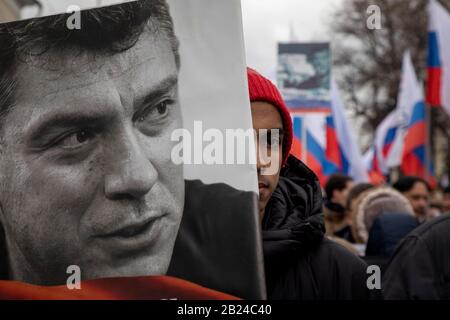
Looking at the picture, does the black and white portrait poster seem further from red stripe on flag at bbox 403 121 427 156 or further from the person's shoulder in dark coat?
red stripe on flag at bbox 403 121 427 156

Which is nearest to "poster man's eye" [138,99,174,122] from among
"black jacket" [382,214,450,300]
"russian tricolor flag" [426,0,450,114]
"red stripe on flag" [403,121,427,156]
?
"black jacket" [382,214,450,300]

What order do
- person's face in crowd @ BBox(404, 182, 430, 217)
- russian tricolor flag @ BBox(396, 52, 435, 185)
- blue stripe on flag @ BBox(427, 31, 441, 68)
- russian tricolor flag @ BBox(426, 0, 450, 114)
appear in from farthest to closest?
russian tricolor flag @ BBox(396, 52, 435, 185) → blue stripe on flag @ BBox(427, 31, 441, 68) → russian tricolor flag @ BBox(426, 0, 450, 114) → person's face in crowd @ BBox(404, 182, 430, 217)

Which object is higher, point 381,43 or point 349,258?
point 381,43

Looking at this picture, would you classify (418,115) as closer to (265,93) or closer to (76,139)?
(265,93)

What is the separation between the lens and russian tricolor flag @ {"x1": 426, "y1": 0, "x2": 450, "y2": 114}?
1000 cm

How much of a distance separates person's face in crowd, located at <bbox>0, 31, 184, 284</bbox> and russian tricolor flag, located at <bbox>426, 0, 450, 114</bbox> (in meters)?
8.42

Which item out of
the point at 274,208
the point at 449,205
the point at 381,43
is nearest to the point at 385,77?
the point at 381,43

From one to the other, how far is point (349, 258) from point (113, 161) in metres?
0.72

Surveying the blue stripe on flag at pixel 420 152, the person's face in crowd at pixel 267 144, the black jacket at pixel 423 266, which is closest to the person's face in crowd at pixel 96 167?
the person's face in crowd at pixel 267 144

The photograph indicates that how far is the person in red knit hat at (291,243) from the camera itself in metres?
2.18

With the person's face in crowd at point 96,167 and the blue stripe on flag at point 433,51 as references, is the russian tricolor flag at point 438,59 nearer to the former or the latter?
the blue stripe on flag at point 433,51

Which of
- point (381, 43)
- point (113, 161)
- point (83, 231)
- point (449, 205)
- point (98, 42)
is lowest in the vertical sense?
point (449, 205)

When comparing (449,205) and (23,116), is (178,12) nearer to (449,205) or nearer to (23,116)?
(23,116)
